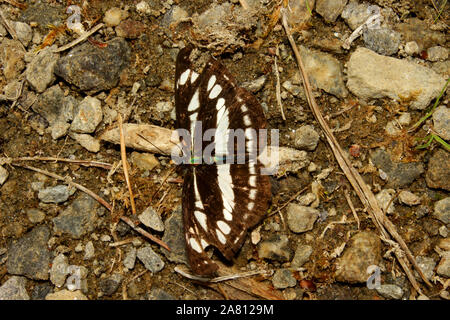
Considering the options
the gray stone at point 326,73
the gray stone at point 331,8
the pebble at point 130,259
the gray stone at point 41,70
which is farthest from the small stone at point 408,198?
the gray stone at point 41,70

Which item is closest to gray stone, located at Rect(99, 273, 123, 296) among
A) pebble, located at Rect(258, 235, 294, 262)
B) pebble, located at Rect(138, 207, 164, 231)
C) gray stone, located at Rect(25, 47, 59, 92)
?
pebble, located at Rect(138, 207, 164, 231)

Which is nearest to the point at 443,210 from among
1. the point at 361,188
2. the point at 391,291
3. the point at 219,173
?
the point at 361,188

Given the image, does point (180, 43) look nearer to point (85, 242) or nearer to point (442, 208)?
point (85, 242)

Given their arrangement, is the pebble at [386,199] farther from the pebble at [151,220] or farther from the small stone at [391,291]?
the pebble at [151,220]

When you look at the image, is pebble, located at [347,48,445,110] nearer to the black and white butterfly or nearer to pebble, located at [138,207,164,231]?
the black and white butterfly

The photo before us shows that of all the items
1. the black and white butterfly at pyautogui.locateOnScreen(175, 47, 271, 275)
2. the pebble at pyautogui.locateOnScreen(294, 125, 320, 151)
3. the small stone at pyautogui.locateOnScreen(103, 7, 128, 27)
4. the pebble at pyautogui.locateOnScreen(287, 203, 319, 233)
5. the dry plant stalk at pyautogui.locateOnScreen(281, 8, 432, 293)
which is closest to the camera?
the black and white butterfly at pyautogui.locateOnScreen(175, 47, 271, 275)

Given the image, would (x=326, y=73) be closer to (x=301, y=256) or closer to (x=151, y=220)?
(x=301, y=256)
